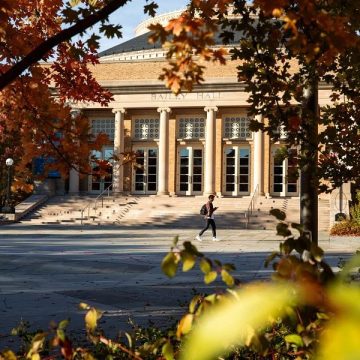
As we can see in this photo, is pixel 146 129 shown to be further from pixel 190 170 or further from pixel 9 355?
pixel 9 355

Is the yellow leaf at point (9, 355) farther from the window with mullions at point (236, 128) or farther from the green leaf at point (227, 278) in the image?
the window with mullions at point (236, 128)

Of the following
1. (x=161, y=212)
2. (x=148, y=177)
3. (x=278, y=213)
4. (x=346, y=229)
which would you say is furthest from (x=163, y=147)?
(x=278, y=213)

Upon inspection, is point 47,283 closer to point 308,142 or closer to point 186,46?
point 308,142

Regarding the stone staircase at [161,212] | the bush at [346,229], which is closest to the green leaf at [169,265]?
the bush at [346,229]

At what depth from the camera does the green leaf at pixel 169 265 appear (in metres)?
1.31

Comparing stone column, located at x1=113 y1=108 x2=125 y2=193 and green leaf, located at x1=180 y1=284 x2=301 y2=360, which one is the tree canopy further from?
stone column, located at x1=113 y1=108 x2=125 y2=193

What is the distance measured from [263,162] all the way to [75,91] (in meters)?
35.9

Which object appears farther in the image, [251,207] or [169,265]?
[251,207]

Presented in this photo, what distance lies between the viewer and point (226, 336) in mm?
583

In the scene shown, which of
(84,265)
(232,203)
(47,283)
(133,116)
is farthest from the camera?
(133,116)

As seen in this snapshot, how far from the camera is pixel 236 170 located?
42.3 meters

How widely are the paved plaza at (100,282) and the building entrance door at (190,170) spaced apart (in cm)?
2530

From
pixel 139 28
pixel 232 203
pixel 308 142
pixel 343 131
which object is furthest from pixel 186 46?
pixel 139 28

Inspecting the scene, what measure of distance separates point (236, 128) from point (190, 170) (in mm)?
4656
